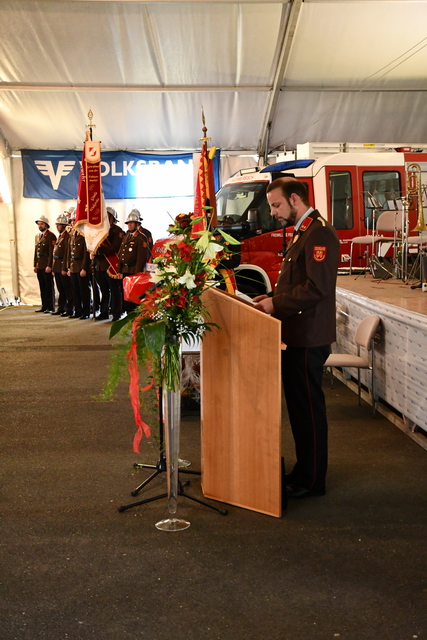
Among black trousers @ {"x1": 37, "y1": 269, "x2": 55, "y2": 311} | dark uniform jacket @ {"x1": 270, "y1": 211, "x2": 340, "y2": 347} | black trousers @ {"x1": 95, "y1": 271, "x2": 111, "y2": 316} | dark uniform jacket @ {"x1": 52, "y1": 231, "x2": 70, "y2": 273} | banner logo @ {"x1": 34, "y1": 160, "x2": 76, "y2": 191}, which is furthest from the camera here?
banner logo @ {"x1": 34, "y1": 160, "x2": 76, "y2": 191}

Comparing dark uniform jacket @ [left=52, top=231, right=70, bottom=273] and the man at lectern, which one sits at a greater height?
dark uniform jacket @ [left=52, top=231, right=70, bottom=273]

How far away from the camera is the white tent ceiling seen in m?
9.79

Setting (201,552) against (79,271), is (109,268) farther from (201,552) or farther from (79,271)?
(201,552)

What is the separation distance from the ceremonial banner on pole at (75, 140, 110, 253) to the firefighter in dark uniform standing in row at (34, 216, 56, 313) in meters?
2.21

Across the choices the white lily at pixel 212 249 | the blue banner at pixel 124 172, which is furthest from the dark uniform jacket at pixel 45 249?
the white lily at pixel 212 249

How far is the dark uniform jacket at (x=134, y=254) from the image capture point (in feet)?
34.8

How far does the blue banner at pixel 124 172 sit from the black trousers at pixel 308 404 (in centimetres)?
1090

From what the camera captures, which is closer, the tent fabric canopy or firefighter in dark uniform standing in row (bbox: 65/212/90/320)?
the tent fabric canopy

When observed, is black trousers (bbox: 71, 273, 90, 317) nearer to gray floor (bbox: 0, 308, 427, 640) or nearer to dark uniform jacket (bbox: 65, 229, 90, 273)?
dark uniform jacket (bbox: 65, 229, 90, 273)

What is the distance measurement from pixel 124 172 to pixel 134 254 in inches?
144

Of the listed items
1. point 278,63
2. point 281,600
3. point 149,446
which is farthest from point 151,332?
point 278,63

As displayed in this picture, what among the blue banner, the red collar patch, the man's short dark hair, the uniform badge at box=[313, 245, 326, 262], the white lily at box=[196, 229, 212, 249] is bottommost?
the uniform badge at box=[313, 245, 326, 262]

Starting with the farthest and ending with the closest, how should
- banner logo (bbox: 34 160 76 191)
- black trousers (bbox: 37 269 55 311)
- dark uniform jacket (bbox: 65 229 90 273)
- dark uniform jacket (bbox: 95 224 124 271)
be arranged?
banner logo (bbox: 34 160 76 191) → black trousers (bbox: 37 269 55 311) → dark uniform jacket (bbox: 65 229 90 273) → dark uniform jacket (bbox: 95 224 124 271)

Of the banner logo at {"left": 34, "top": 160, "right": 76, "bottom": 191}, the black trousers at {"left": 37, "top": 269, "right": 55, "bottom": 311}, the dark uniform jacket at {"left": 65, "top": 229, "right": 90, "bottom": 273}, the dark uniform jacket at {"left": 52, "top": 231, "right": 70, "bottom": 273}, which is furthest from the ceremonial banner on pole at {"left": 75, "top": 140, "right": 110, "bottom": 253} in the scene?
the banner logo at {"left": 34, "top": 160, "right": 76, "bottom": 191}
